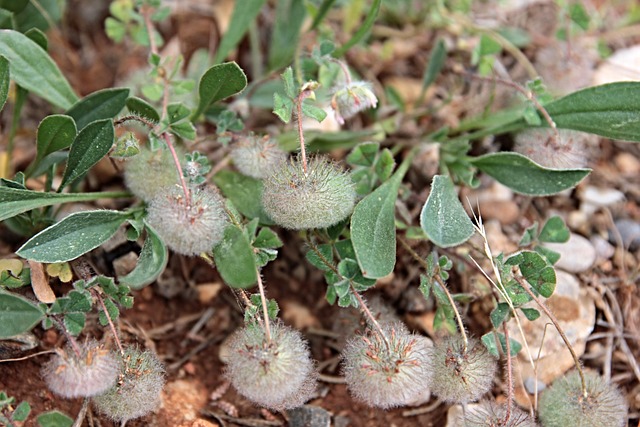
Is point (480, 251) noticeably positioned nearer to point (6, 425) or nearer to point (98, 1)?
point (6, 425)

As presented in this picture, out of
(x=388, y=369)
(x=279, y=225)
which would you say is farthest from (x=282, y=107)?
(x=388, y=369)

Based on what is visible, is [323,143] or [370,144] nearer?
[370,144]

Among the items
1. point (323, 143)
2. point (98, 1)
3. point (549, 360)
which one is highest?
point (98, 1)

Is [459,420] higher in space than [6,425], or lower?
lower

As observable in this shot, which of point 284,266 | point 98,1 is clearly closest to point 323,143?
point 284,266

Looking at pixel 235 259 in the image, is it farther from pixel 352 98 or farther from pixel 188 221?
pixel 352 98

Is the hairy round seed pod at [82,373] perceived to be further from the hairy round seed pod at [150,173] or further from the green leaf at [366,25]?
the green leaf at [366,25]

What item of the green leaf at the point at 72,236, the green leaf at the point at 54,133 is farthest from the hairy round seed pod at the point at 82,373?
the green leaf at the point at 54,133
